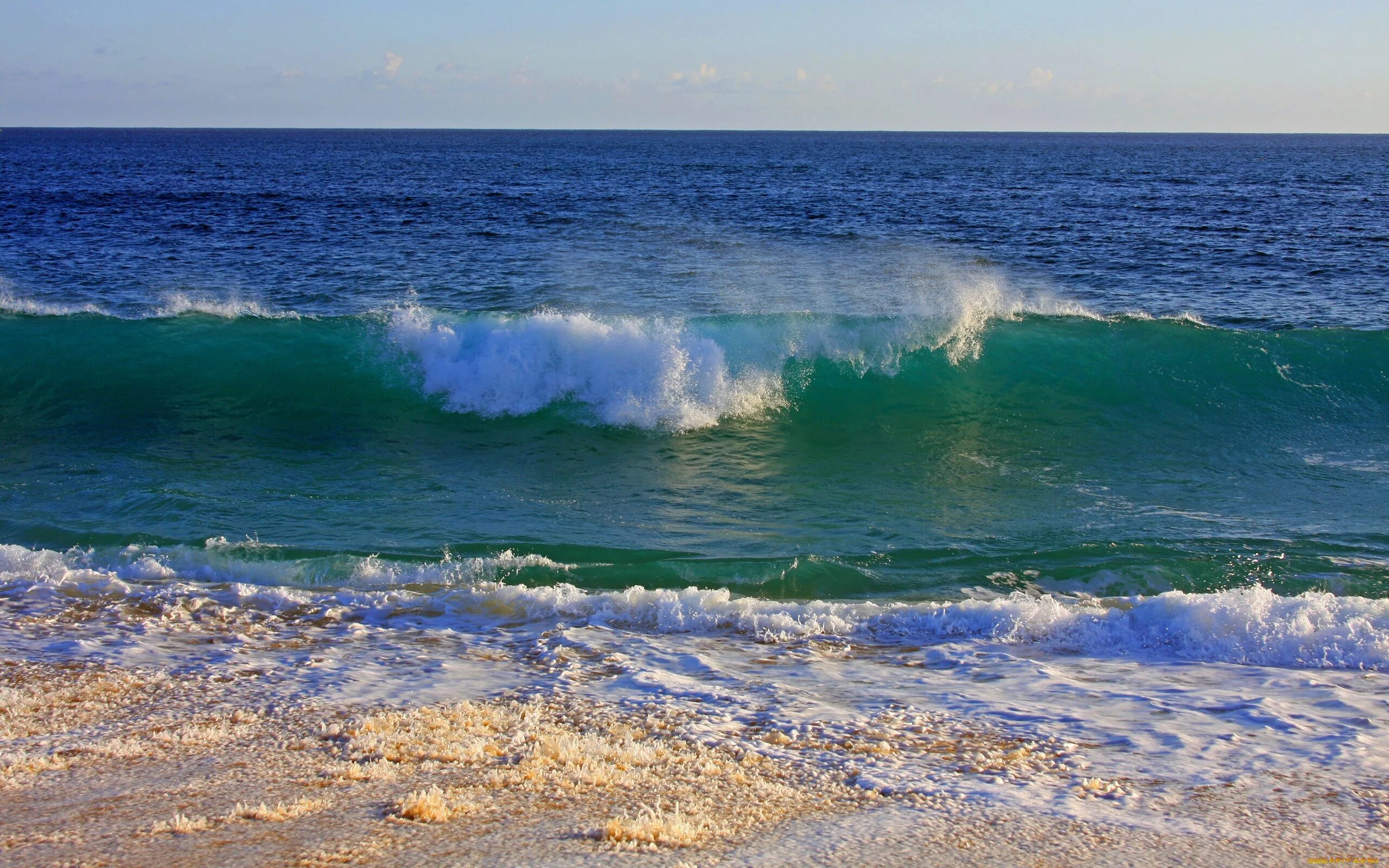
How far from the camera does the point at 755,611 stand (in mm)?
6172

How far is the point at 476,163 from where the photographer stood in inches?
2773

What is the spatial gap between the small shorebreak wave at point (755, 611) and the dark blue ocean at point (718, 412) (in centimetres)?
44

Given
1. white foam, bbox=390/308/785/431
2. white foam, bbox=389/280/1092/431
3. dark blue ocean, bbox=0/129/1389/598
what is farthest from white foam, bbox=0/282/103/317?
white foam, bbox=390/308/785/431

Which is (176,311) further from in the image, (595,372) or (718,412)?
(718,412)

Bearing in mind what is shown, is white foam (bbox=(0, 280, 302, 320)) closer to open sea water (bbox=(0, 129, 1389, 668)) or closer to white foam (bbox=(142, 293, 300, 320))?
white foam (bbox=(142, 293, 300, 320))

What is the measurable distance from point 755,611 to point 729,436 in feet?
15.7

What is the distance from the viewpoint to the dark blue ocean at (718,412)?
7551 mm

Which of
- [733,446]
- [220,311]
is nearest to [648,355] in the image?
[733,446]

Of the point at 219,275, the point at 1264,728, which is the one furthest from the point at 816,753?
the point at 219,275

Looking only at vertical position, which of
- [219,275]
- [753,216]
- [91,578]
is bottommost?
[91,578]

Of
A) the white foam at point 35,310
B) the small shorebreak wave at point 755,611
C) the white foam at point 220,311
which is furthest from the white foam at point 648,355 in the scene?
the white foam at point 35,310

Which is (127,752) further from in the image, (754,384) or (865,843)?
(754,384)

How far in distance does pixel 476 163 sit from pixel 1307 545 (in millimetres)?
69300

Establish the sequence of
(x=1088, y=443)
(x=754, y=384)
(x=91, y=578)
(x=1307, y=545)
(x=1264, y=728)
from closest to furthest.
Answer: (x=1264, y=728), (x=91, y=578), (x=1307, y=545), (x=1088, y=443), (x=754, y=384)
